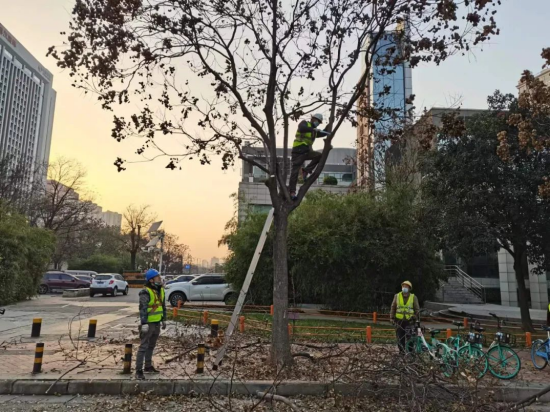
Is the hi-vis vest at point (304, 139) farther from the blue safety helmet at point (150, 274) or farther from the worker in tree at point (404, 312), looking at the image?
the blue safety helmet at point (150, 274)

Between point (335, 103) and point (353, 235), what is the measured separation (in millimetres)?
9466

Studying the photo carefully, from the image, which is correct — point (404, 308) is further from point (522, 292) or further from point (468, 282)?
point (468, 282)

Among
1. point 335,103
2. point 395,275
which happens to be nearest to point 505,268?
point 395,275

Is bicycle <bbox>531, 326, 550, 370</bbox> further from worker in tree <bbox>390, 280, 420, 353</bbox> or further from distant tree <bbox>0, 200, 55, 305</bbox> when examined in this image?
distant tree <bbox>0, 200, 55, 305</bbox>

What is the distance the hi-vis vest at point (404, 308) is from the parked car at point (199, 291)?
1291cm

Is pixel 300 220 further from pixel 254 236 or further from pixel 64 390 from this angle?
pixel 64 390

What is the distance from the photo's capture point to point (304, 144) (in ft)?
27.9

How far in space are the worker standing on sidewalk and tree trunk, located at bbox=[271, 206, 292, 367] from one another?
2078mm

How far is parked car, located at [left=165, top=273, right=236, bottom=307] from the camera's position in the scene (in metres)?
20.5

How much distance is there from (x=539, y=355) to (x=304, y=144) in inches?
264

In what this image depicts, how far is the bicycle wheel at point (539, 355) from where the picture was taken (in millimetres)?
8695

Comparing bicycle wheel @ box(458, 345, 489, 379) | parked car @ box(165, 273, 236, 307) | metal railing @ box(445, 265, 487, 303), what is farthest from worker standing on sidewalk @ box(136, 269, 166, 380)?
metal railing @ box(445, 265, 487, 303)

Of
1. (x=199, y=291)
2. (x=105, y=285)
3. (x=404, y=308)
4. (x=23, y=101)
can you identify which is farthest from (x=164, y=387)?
(x=23, y=101)

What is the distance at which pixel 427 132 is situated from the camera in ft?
27.2
